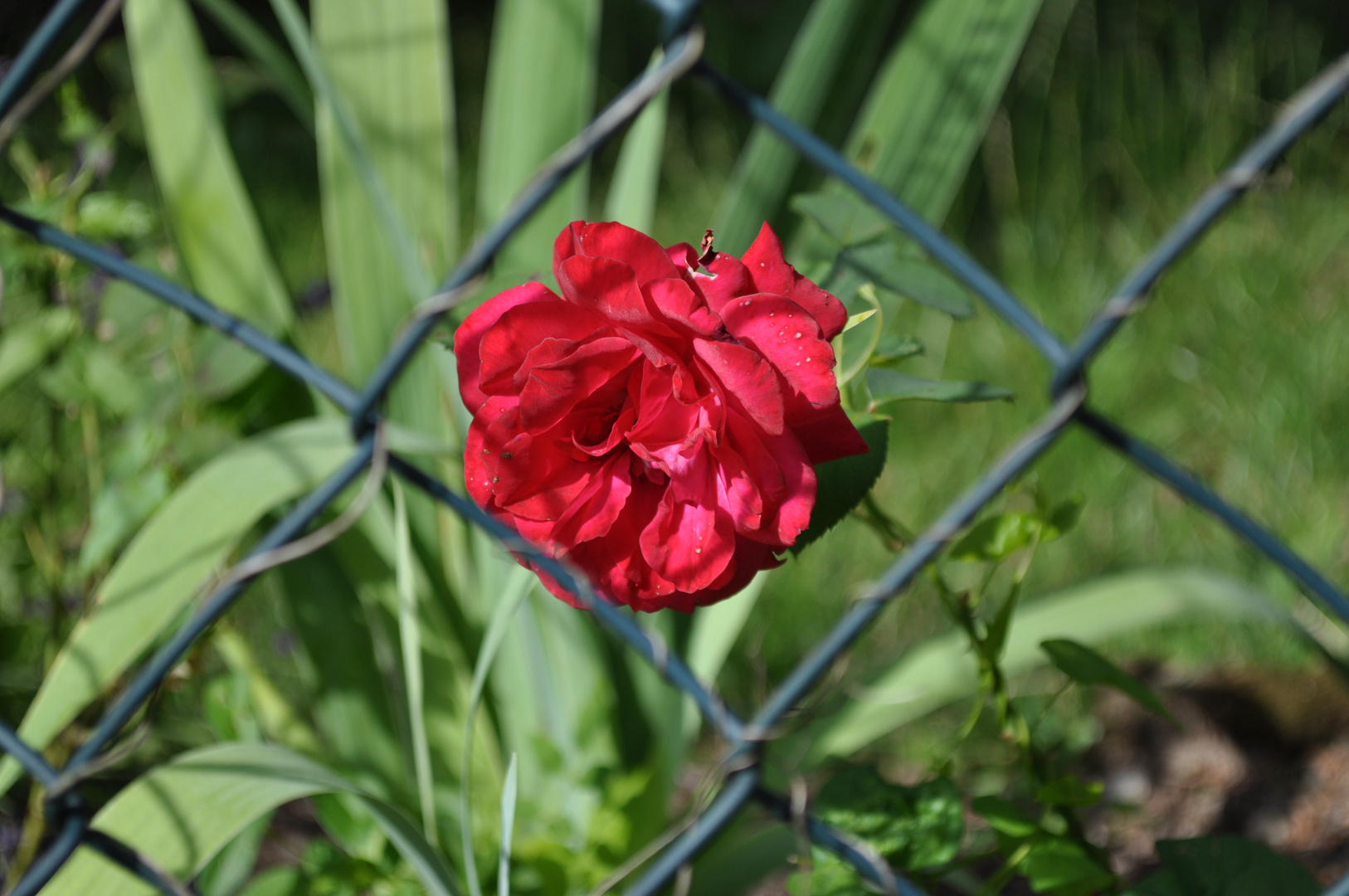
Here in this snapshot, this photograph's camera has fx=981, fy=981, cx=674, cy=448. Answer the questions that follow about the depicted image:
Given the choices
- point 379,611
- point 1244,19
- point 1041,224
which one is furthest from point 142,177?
point 1244,19

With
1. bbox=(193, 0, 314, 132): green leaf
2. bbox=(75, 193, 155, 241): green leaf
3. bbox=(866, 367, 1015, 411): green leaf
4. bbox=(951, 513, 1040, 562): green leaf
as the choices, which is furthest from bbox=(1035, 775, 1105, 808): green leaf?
bbox=(193, 0, 314, 132): green leaf

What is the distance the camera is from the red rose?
0.30m

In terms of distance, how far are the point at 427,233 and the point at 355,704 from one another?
1.33 feet

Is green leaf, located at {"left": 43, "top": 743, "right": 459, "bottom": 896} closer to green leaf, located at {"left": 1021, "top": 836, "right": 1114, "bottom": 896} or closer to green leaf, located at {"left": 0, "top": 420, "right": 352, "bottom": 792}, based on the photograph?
green leaf, located at {"left": 0, "top": 420, "right": 352, "bottom": 792}

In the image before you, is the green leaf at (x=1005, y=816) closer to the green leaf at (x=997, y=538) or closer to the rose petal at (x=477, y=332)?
the green leaf at (x=997, y=538)

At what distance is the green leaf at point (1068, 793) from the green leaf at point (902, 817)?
0.13 feet

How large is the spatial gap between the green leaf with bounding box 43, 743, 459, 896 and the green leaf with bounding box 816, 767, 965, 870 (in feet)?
0.72

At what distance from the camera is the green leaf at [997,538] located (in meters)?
0.47

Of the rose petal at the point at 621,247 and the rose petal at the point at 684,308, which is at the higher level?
the rose petal at the point at 621,247

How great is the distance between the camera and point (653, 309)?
0.31 metres

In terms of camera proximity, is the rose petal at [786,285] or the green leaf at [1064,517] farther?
the green leaf at [1064,517]

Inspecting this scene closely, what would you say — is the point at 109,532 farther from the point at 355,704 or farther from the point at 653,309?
the point at 653,309

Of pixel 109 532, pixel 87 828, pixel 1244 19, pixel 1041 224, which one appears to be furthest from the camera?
pixel 1244 19

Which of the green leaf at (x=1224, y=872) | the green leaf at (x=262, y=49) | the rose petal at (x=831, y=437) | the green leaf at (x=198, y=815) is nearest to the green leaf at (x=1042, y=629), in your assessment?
the green leaf at (x=1224, y=872)
